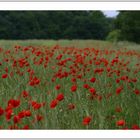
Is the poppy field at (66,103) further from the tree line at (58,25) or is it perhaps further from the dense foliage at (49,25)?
the tree line at (58,25)

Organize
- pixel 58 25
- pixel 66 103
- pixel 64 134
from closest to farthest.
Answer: pixel 64 134 < pixel 66 103 < pixel 58 25

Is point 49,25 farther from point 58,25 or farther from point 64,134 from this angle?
point 64,134

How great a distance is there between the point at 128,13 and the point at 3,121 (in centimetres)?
2039

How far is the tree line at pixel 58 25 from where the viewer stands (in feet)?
68.4

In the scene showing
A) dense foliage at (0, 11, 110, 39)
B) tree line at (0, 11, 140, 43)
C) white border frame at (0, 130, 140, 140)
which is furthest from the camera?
tree line at (0, 11, 140, 43)

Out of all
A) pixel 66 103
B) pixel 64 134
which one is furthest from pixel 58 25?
pixel 64 134

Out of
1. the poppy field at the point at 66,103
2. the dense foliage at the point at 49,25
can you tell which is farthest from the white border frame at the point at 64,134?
the dense foliage at the point at 49,25

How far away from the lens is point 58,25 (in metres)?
23.6

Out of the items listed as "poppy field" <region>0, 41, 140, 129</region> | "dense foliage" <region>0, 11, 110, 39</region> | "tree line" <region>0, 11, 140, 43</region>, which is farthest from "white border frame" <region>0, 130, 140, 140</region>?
"tree line" <region>0, 11, 140, 43</region>

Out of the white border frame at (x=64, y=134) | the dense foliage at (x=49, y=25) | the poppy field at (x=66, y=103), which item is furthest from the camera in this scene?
the dense foliage at (x=49, y=25)

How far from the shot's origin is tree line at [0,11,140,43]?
20.9 m

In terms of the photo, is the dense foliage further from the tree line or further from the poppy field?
the poppy field

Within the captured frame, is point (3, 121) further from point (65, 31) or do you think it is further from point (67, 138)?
point (65, 31)

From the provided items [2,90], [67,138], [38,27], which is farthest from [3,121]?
[38,27]
